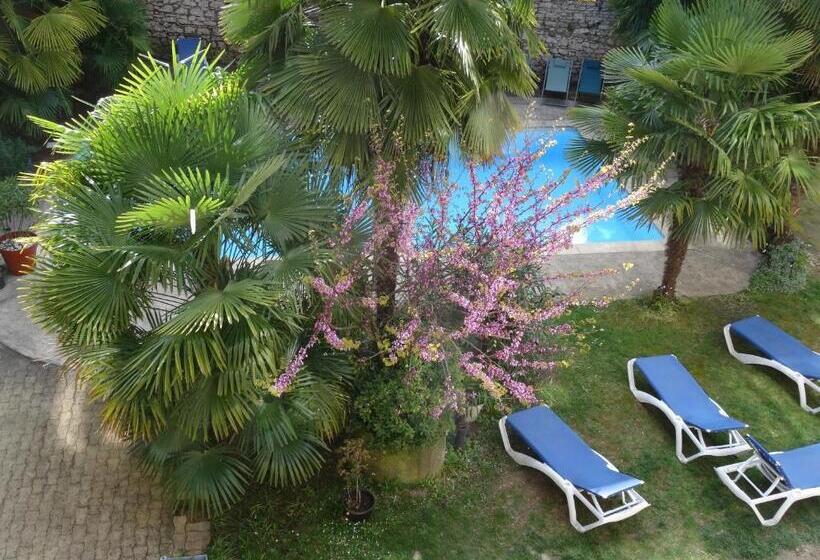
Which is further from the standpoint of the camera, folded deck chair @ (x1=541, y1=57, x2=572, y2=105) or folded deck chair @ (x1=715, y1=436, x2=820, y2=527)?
folded deck chair @ (x1=541, y1=57, x2=572, y2=105)

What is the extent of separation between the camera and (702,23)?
22.2 feet

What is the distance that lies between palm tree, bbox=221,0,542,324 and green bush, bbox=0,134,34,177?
16.4 ft

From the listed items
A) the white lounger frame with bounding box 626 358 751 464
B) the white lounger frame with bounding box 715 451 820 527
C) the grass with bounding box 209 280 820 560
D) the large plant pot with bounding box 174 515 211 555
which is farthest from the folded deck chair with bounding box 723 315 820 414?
the large plant pot with bounding box 174 515 211 555

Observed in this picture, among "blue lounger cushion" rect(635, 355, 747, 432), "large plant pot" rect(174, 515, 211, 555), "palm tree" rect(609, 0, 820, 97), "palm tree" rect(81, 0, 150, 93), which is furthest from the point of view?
"palm tree" rect(81, 0, 150, 93)

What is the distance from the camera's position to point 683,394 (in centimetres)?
671

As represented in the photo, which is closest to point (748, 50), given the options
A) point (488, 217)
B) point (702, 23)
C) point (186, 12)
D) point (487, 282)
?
point (702, 23)

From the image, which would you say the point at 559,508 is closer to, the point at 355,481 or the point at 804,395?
the point at 355,481

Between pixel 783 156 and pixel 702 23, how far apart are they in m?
1.51

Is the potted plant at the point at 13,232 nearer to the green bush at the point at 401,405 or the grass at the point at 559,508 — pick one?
the grass at the point at 559,508

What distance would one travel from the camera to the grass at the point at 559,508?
212 inches

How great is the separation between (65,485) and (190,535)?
1163 mm

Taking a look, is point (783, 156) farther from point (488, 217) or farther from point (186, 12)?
point (186, 12)

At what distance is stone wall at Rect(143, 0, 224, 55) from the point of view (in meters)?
12.1

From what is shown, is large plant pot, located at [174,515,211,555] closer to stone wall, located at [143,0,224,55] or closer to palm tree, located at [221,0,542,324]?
palm tree, located at [221,0,542,324]
